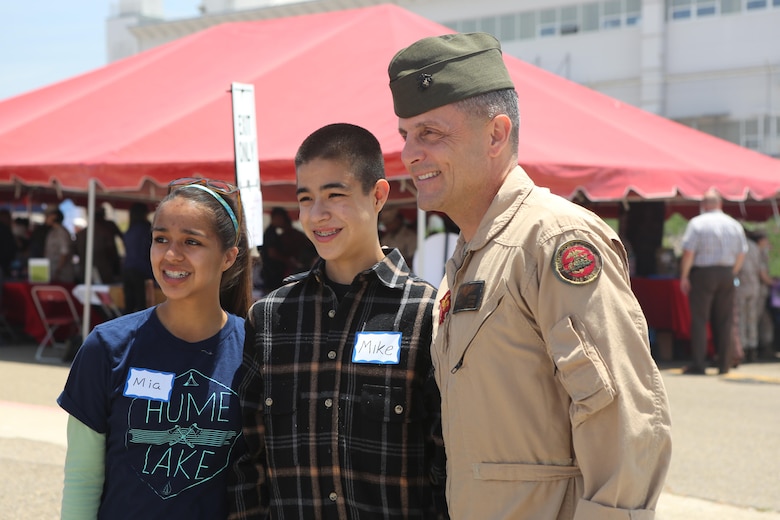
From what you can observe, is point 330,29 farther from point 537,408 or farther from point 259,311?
point 537,408

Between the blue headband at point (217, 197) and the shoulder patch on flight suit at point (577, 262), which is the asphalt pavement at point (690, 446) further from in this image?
the shoulder patch on flight suit at point (577, 262)

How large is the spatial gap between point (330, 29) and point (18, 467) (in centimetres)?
832

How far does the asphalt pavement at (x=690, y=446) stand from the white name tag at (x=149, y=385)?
2.77 meters

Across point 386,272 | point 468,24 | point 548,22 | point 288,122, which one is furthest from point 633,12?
point 386,272

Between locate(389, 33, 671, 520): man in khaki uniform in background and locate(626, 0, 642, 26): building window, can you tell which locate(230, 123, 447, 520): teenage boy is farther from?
locate(626, 0, 642, 26): building window

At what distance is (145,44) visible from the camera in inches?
2402

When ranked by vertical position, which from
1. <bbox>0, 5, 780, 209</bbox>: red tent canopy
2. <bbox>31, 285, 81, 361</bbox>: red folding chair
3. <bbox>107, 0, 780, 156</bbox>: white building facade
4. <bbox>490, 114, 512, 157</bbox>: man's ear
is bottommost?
<bbox>31, 285, 81, 361</bbox>: red folding chair

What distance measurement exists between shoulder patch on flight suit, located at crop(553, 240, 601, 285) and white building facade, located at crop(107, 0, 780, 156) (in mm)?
40768

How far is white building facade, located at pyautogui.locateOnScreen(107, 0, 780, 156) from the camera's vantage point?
3934 centimetres

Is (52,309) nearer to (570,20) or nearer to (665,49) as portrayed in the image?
(665,49)

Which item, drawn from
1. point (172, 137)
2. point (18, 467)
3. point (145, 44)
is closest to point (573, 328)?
point (18, 467)

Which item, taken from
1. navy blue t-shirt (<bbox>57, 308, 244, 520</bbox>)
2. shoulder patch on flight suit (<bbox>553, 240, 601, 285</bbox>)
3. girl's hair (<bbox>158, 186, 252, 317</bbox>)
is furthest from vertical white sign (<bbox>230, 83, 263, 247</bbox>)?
shoulder patch on flight suit (<bbox>553, 240, 601, 285</bbox>)

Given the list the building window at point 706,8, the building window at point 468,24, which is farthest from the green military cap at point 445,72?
the building window at point 468,24

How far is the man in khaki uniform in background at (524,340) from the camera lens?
1.70 metres
